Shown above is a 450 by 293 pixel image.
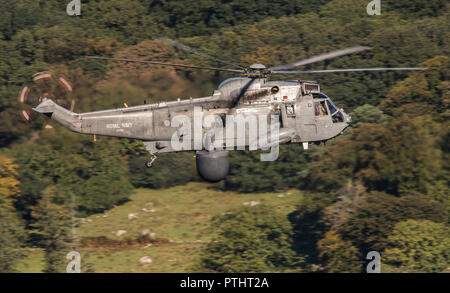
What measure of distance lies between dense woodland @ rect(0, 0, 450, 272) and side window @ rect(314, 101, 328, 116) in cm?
1355

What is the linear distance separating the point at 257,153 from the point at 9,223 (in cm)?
2051

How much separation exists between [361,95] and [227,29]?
1700 cm

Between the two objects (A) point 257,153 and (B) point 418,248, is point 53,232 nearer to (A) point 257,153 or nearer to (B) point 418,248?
(A) point 257,153

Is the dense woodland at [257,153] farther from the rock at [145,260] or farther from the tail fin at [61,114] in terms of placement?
the tail fin at [61,114]

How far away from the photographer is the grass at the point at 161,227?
4756cm

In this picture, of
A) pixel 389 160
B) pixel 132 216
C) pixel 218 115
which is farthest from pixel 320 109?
pixel 132 216

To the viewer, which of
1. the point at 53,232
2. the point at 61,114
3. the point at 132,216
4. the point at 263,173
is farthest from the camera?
the point at 263,173

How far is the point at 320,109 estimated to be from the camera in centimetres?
3328

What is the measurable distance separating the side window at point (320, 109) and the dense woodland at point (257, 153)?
13553mm

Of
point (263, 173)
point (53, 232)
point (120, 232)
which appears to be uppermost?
point (263, 173)

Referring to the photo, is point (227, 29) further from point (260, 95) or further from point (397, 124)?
point (260, 95)

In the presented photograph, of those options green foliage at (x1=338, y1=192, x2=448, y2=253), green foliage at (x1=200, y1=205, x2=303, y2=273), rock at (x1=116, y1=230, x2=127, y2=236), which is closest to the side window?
green foliage at (x1=338, y1=192, x2=448, y2=253)

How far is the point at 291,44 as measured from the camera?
6562 cm

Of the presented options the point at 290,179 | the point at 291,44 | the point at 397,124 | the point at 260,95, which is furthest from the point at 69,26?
the point at 260,95
